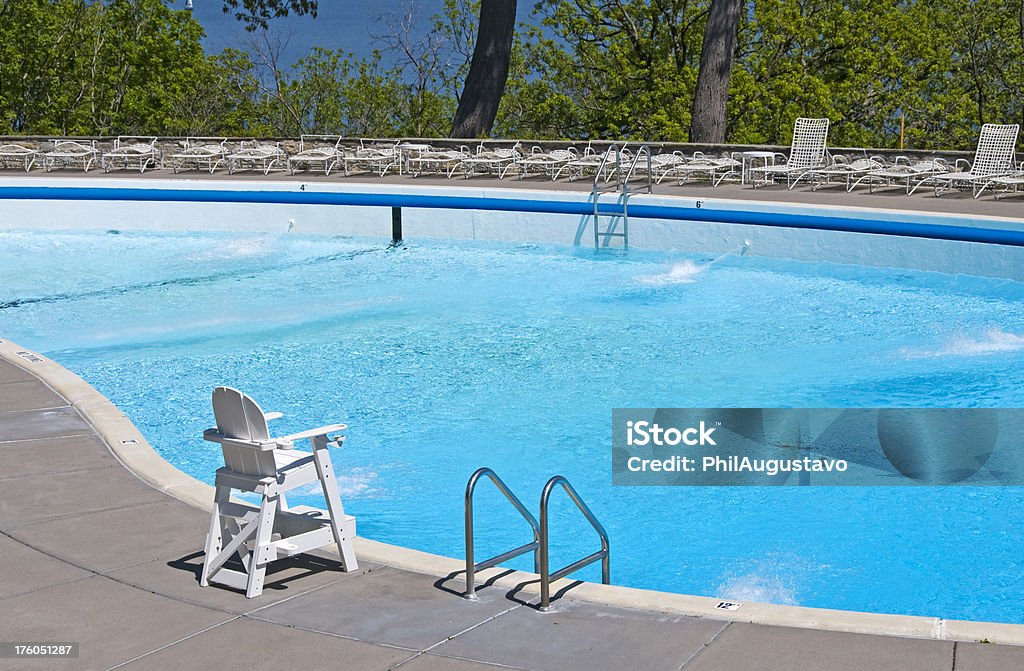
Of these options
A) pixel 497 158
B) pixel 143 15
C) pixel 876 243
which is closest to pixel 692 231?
pixel 876 243

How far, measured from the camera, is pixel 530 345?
409 inches

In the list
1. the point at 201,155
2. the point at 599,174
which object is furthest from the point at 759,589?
the point at 201,155

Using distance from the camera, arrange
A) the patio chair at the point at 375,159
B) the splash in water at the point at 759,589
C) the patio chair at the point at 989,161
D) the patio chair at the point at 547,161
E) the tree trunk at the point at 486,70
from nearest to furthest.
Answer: the splash in water at the point at 759,589, the patio chair at the point at 989,161, the patio chair at the point at 547,161, the patio chair at the point at 375,159, the tree trunk at the point at 486,70

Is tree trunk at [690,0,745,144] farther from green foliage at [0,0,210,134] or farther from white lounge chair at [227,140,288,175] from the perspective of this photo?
green foliage at [0,0,210,134]

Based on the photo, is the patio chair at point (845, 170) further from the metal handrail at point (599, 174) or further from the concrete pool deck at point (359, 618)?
the concrete pool deck at point (359, 618)

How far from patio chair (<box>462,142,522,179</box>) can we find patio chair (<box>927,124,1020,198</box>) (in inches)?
249

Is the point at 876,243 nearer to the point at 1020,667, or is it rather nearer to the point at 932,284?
the point at 932,284

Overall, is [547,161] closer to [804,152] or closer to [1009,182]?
[804,152]

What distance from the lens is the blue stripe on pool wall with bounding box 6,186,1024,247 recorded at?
12.5 m

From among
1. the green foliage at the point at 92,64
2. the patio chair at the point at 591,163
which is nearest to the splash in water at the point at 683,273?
the patio chair at the point at 591,163

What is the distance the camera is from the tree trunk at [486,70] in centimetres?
2225

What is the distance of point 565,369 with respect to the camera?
9.58m

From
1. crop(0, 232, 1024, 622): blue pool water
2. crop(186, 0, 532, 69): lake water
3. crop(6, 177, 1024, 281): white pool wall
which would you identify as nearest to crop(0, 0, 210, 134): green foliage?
crop(6, 177, 1024, 281): white pool wall

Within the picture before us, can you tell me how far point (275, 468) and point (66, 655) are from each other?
0.95m
